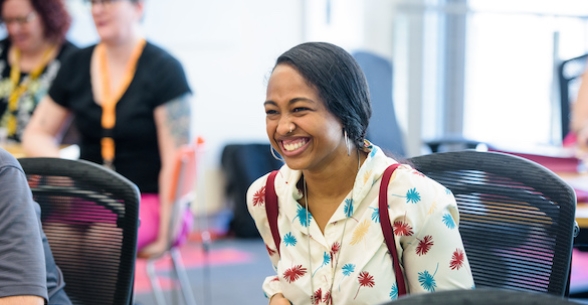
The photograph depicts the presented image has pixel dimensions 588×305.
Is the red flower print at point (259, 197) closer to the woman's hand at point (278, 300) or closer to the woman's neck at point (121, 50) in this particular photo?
the woman's hand at point (278, 300)

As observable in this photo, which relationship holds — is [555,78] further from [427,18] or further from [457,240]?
[457,240]

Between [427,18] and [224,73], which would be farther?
[224,73]

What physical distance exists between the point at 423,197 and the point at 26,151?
1.85m

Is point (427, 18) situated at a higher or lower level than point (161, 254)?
higher

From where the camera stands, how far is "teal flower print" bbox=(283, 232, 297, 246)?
1449 mm

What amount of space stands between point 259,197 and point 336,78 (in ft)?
1.01

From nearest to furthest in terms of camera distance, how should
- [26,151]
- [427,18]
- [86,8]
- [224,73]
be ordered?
[26,151], [427,18], [86,8], [224,73]

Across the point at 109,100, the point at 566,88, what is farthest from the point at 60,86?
the point at 566,88

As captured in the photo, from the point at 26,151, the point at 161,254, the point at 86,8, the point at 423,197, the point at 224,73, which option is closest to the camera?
the point at 423,197

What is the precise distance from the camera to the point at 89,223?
1.60 meters

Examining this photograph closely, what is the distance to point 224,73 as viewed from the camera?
202 inches

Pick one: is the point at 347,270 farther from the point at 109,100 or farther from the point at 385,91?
the point at 385,91

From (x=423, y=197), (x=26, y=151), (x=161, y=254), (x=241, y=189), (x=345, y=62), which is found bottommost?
(x=241, y=189)

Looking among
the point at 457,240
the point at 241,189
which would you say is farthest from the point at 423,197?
the point at 241,189
